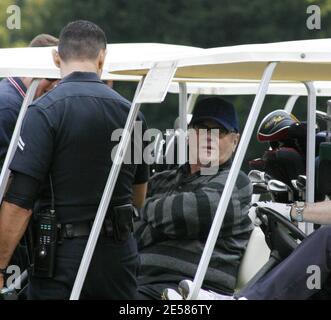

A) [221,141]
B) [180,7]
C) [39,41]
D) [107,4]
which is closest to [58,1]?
[107,4]

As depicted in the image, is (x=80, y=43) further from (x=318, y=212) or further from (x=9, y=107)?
(x=318, y=212)

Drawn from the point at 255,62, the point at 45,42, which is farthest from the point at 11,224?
the point at 45,42

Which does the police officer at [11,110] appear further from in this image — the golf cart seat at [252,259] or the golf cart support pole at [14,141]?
the golf cart seat at [252,259]

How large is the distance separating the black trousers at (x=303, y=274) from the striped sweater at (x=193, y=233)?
537mm

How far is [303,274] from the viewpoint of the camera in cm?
524

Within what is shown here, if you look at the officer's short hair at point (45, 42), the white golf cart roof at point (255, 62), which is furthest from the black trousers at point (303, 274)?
the officer's short hair at point (45, 42)

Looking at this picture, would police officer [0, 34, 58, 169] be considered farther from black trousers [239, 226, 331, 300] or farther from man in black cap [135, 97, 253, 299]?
black trousers [239, 226, 331, 300]

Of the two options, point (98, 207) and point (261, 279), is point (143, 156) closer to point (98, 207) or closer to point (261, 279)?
point (98, 207)

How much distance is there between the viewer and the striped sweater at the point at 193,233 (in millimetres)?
5766

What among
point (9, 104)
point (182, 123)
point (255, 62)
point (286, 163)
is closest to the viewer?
point (255, 62)

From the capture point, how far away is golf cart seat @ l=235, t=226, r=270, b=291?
586cm

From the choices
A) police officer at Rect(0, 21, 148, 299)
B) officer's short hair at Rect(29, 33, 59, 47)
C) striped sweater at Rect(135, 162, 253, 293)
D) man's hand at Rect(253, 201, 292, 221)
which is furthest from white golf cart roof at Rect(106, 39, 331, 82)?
officer's short hair at Rect(29, 33, 59, 47)

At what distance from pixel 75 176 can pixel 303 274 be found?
3.54 ft

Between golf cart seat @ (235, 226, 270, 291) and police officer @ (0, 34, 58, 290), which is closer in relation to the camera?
golf cart seat @ (235, 226, 270, 291)
